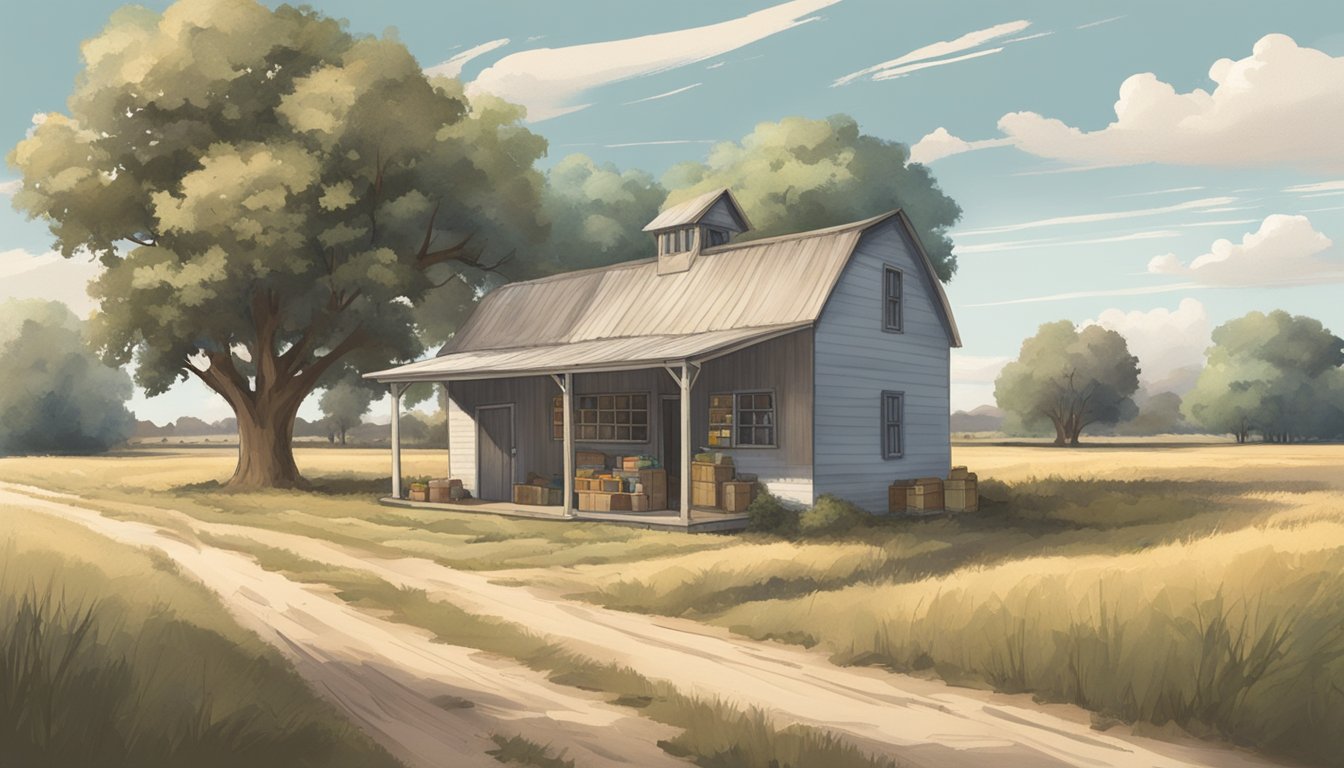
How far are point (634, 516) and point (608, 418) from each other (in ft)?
14.1

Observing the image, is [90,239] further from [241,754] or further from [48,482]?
[241,754]

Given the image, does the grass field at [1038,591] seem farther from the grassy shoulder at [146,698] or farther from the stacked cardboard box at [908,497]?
the grassy shoulder at [146,698]

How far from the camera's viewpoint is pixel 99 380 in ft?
264

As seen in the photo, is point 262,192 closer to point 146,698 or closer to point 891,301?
point 891,301

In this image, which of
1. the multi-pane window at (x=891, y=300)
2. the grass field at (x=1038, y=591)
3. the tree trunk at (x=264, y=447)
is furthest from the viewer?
the tree trunk at (x=264, y=447)

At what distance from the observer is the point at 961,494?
23.8 meters

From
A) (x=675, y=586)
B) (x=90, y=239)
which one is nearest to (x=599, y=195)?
(x=90, y=239)

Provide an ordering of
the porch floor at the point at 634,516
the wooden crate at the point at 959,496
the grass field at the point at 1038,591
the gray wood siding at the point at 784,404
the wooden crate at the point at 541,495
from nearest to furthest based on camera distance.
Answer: the grass field at the point at 1038,591 → the porch floor at the point at 634,516 → the gray wood siding at the point at 784,404 → the wooden crate at the point at 959,496 → the wooden crate at the point at 541,495

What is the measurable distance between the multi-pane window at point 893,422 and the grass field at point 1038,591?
7.37 feet

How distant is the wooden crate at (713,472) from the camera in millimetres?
21453

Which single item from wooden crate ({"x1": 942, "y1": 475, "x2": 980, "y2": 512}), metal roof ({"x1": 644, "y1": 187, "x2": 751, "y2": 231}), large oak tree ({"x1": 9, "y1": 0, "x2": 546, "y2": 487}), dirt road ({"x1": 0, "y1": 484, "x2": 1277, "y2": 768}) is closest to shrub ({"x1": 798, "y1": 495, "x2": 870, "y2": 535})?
wooden crate ({"x1": 942, "y1": 475, "x2": 980, "y2": 512})

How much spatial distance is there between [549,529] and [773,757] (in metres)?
14.2

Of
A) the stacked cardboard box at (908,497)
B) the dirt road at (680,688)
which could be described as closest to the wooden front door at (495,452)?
the stacked cardboard box at (908,497)

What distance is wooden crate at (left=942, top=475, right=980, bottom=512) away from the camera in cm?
2372
